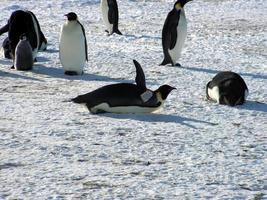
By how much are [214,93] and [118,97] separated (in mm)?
1206

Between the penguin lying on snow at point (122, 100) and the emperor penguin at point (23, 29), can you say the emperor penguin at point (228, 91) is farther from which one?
the emperor penguin at point (23, 29)

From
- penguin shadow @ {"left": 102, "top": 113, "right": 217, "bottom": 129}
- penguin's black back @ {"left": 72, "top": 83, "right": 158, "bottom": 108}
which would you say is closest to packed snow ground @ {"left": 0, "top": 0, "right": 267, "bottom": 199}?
penguin shadow @ {"left": 102, "top": 113, "right": 217, "bottom": 129}

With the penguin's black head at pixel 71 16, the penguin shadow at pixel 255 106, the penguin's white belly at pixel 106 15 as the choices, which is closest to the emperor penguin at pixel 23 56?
the penguin's black head at pixel 71 16

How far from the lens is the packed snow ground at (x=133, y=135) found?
14.1 ft

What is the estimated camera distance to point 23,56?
8805 millimetres

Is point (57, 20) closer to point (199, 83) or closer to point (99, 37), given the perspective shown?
point (99, 37)

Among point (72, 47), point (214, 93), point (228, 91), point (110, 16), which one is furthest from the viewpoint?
point (110, 16)

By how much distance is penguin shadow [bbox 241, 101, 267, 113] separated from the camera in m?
6.71

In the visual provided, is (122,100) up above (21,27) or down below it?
below

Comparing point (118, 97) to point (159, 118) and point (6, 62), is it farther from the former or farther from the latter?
point (6, 62)

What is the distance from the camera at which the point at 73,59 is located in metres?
8.68

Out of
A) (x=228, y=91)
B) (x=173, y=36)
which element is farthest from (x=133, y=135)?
(x=173, y=36)

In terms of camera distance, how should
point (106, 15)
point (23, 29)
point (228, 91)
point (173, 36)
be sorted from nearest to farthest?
point (228, 91)
point (23, 29)
point (173, 36)
point (106, 15)

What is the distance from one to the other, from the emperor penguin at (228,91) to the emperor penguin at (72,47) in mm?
2194
